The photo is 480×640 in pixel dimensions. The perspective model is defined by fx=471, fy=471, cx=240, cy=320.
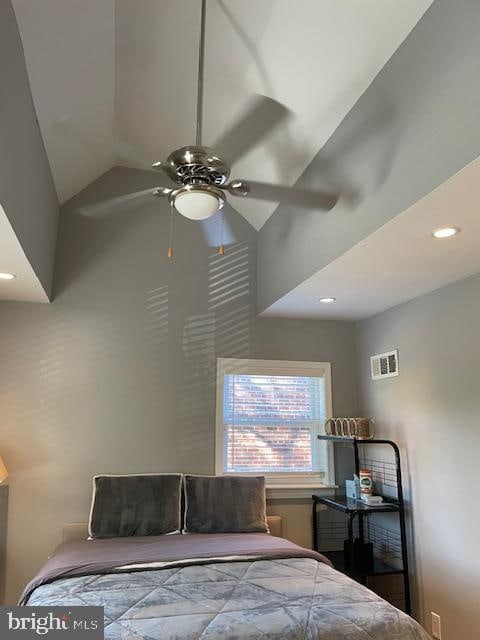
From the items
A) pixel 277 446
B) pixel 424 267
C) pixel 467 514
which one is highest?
pixel 424 267

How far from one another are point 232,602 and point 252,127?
2.88 meters

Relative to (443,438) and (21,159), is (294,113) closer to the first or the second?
(21,159)

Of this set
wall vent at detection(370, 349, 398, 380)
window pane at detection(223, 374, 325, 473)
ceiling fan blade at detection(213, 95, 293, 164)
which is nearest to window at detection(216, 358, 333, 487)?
window pane at detection(223, 374, 325, 473)

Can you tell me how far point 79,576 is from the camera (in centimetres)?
249

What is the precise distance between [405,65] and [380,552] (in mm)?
3465

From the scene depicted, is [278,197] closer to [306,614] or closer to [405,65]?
[405,65]

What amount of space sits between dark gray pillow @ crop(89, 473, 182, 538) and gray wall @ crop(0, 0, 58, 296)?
5.15 feet

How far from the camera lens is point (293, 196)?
354 centimetres

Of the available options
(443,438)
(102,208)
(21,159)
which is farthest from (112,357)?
(443,438)

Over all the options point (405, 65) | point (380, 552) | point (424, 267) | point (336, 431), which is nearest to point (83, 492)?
point (336, 431)

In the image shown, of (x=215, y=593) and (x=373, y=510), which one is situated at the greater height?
(x=373, y=510)

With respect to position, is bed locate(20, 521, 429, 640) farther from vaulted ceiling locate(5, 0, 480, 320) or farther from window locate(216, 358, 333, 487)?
vaulted ceiling locate(5, 0, 480, 320)

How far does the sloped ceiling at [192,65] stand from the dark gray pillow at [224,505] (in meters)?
2.37

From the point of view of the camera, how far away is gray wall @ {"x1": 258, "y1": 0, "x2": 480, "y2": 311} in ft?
5.99
